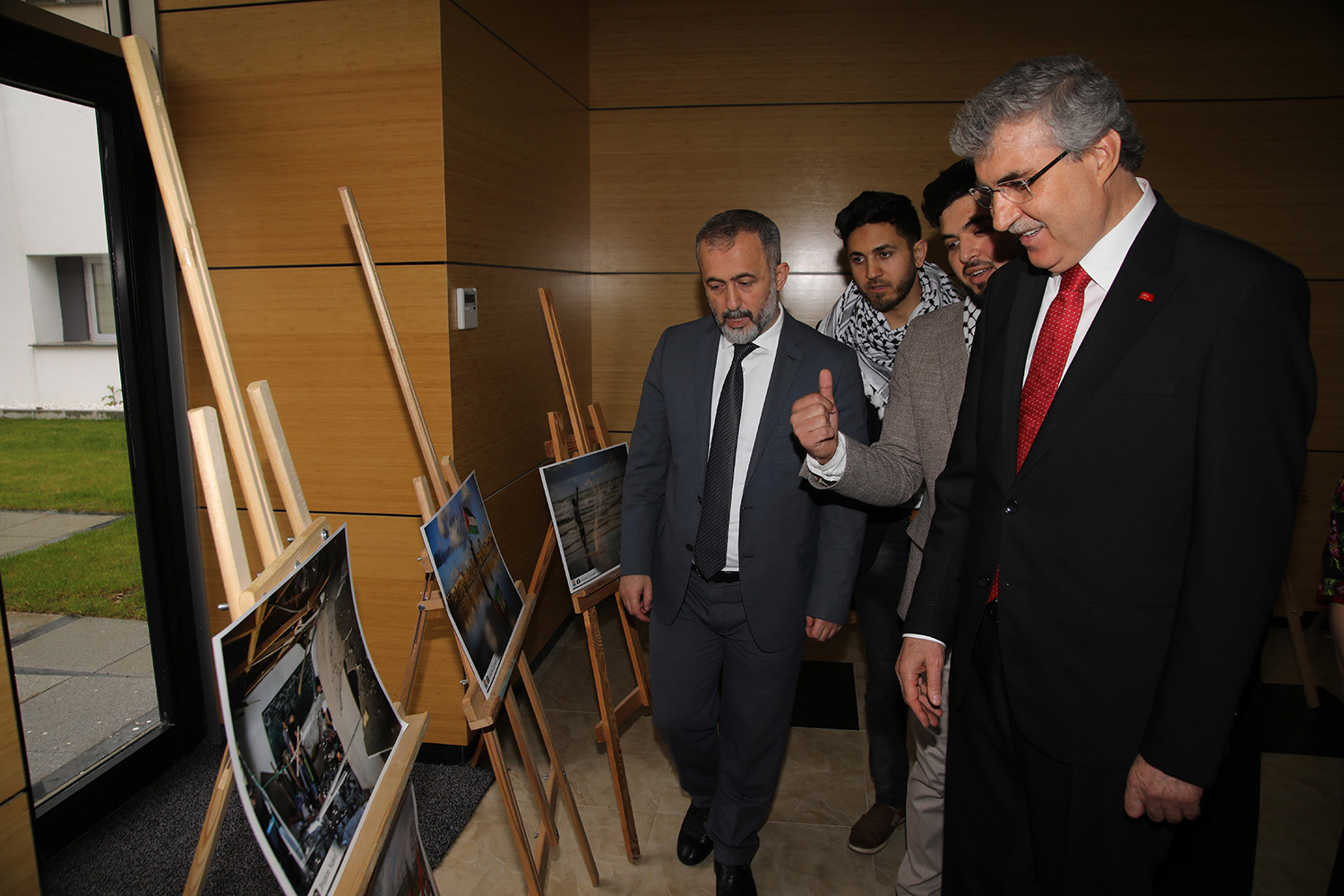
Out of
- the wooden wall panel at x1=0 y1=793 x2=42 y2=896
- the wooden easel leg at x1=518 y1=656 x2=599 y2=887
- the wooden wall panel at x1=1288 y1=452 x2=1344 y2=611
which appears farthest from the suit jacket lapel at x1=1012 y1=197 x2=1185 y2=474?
the wooden wall panel at x1=1288 y1=452 x2=1344 y2=611

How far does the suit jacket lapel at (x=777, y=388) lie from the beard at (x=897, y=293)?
54 centimetres

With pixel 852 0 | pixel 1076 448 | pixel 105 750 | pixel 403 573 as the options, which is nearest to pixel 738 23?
pixel 852 0

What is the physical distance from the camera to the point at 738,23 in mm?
4129

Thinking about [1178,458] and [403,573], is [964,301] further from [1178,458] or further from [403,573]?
[403,573]

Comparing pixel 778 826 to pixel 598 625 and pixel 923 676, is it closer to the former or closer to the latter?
pixel 598 625

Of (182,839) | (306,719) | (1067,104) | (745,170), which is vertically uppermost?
(745,170)

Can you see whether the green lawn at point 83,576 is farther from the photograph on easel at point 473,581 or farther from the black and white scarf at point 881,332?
the black and white scarf at point 881,332

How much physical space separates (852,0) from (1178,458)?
3.69m

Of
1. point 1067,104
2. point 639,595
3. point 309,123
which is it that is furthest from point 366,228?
point 1067,104

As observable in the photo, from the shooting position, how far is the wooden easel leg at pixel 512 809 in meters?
1.82

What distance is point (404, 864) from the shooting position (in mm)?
1378

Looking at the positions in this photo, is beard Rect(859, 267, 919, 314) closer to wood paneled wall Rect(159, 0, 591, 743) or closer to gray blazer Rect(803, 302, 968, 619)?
gray blazer Rect(803, 302, 968, 619)

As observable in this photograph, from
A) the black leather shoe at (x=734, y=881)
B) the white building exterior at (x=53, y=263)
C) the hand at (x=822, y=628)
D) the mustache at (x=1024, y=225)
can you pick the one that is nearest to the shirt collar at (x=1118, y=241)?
the mustache at (x=1024, y=225)

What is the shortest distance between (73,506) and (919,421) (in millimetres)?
2652
